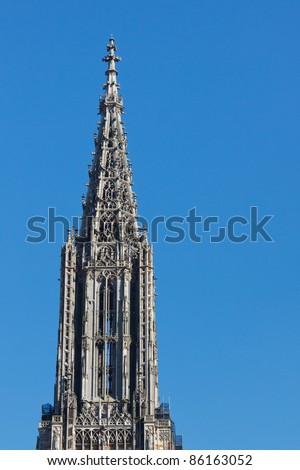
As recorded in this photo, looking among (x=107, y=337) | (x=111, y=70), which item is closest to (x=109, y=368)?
(x=107, y=337)

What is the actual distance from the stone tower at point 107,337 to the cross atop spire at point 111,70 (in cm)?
1083

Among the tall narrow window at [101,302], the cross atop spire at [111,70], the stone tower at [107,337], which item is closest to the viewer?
the stone tower at [107,337]

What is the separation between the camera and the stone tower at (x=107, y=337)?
130375mm

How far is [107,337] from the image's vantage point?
135500mm

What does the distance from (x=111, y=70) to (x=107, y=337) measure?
111 ft

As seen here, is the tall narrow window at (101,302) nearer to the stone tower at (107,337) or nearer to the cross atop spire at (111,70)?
the stone tower at (107,337)

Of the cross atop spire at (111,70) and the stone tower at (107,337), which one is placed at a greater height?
the cross atop spire at (111,70)

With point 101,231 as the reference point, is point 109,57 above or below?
above

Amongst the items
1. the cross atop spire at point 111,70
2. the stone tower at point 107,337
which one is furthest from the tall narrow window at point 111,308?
the cross atop spire at point 111,70

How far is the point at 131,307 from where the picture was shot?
13788 centimetres

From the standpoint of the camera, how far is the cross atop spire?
154m
